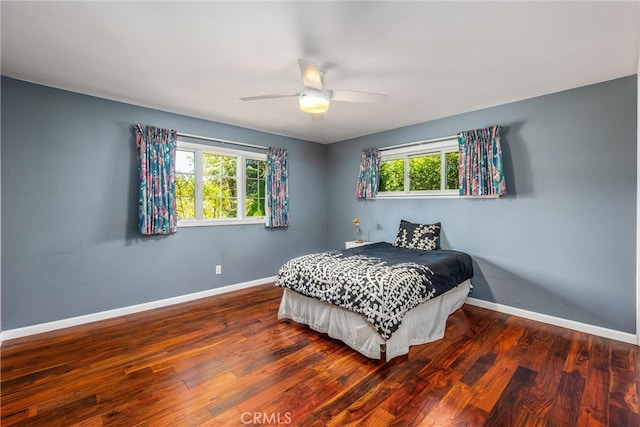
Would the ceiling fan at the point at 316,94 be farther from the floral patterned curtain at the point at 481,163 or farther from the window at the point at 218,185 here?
the window at the point at 218,185

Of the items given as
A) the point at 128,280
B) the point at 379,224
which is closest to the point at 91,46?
the point at 128,280

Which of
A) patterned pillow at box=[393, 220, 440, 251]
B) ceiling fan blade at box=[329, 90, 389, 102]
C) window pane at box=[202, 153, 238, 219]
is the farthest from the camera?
window pane at box=[202, 153, 238, 219]

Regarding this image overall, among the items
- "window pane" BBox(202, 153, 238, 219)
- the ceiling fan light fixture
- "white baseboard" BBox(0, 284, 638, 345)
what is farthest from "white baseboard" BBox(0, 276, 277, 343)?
the ceiling fan light fixture

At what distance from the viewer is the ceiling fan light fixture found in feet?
7.67

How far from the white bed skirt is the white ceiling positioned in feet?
7.07

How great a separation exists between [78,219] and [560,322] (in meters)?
5.25

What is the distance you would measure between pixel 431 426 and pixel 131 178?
3747mm

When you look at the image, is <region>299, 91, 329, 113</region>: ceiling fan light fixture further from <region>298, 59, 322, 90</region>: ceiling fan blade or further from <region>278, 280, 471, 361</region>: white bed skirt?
<region>278, 280, 471, 361</region>: white bed skirt

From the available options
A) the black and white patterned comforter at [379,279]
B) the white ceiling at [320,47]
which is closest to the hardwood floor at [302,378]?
A: the black and white patterned comforter at [379,279]

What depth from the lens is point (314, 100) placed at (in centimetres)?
236

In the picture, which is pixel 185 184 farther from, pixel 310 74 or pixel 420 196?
pixel 420 196

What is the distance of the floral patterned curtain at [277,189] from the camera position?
4.63 metres

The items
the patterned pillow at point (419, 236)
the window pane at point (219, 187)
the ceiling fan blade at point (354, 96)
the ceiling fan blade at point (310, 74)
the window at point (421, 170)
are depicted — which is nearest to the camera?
the ceiling fan blade at point (310, 74)

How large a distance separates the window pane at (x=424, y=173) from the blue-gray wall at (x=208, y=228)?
0.35 meters
